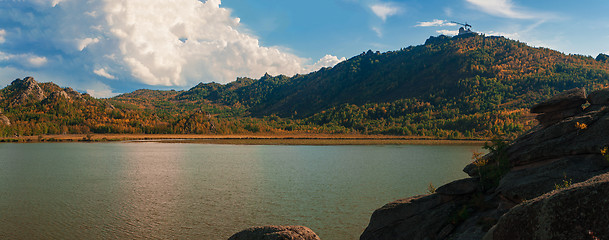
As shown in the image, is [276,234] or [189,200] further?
[189,200]

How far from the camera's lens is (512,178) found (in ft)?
69.4

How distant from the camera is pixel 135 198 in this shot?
4094 centimetres

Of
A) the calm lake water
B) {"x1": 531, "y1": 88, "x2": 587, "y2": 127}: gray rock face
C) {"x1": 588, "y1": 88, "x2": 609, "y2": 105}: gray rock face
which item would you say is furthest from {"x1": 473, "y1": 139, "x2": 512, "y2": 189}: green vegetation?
the calm lake water

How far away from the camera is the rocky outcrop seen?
1869 centimetres

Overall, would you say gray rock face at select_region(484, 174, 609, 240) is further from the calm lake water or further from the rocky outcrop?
the calm lake water

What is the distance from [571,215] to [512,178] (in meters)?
13.5

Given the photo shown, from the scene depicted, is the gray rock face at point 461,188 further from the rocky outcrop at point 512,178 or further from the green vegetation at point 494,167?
the green vegetation at point 494,167

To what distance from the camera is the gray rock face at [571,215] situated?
868 cm

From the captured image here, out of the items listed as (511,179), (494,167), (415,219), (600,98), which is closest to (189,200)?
(415,219)

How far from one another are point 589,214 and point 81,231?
32357 millimetres

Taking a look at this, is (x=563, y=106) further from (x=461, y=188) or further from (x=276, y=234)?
(x=276, y=234)

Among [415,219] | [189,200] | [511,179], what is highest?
[511,179]

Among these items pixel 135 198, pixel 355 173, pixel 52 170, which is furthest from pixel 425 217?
pixel 52 170

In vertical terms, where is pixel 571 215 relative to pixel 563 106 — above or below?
below
